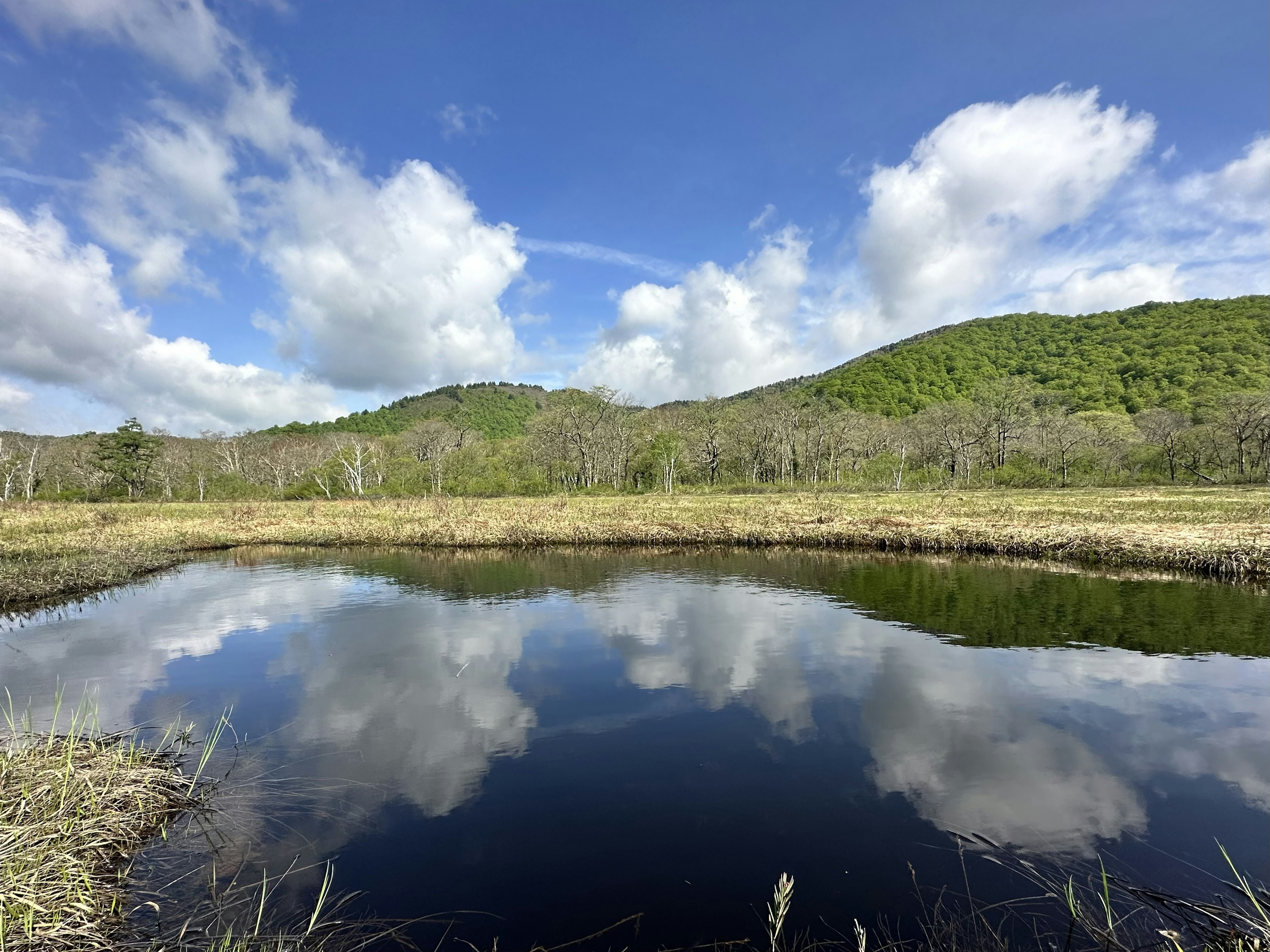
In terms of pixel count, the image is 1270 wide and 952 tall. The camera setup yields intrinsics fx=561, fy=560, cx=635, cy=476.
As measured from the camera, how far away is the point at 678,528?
31.4 meters

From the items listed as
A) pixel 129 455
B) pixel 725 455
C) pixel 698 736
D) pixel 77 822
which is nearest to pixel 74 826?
pixel 77 822

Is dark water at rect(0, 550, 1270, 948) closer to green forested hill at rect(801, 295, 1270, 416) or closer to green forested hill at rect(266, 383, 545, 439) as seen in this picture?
green forested hill at rect(801, 295, 1270, 416)

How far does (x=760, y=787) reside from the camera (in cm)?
731

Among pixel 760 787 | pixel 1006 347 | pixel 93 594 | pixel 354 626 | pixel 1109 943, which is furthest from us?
pixel 1006 347

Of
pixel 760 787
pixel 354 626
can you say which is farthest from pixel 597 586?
pixel 760 787

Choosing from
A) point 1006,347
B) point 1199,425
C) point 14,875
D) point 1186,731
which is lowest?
point 1186,731

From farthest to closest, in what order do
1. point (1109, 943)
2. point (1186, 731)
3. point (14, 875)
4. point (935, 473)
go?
1. point (935, 473)
2. point (1186, 731)
3. point (1109, 943)
4. point (14, 875)

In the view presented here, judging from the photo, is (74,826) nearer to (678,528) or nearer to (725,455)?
(678,528)

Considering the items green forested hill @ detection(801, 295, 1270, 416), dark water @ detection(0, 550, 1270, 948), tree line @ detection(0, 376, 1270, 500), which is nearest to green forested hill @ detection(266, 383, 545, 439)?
tree line @ detection(0, 376, 1270, 500)

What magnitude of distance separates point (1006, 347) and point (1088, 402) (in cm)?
3453

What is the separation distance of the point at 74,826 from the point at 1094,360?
136174mm

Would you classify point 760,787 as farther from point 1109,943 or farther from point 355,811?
point 355,811

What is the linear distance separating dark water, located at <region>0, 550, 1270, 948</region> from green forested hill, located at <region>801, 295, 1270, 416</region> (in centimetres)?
9329

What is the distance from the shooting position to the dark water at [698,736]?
577cm
